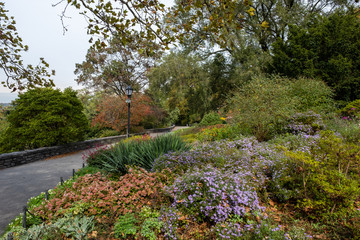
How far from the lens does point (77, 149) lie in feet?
36.0

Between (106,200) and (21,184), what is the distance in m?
4.01

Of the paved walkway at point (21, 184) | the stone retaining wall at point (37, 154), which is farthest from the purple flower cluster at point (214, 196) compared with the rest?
the stone retaining wall at point (37, 154)

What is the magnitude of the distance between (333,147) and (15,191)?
703cm

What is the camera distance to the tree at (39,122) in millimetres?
9242

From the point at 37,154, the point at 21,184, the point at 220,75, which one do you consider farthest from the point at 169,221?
the point at 220,75

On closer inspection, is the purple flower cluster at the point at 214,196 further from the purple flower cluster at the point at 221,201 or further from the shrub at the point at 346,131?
the shrub at the point at 346,131

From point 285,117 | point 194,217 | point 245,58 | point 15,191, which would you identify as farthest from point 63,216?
point 245,58

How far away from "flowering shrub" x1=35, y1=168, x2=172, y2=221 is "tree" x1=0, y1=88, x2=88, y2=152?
7.63 metres

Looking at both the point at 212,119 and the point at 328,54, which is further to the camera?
the point at 212,119

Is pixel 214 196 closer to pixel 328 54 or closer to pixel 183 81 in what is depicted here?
pixel 183 81

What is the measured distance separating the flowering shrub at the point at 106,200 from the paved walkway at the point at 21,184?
105cm

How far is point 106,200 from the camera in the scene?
9.50 ft

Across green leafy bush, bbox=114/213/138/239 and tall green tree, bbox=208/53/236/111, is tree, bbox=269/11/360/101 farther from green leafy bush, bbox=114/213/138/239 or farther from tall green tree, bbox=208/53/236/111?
green leafy bush, bbox=114/213/138/239

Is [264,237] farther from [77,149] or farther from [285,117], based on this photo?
[77,149]
